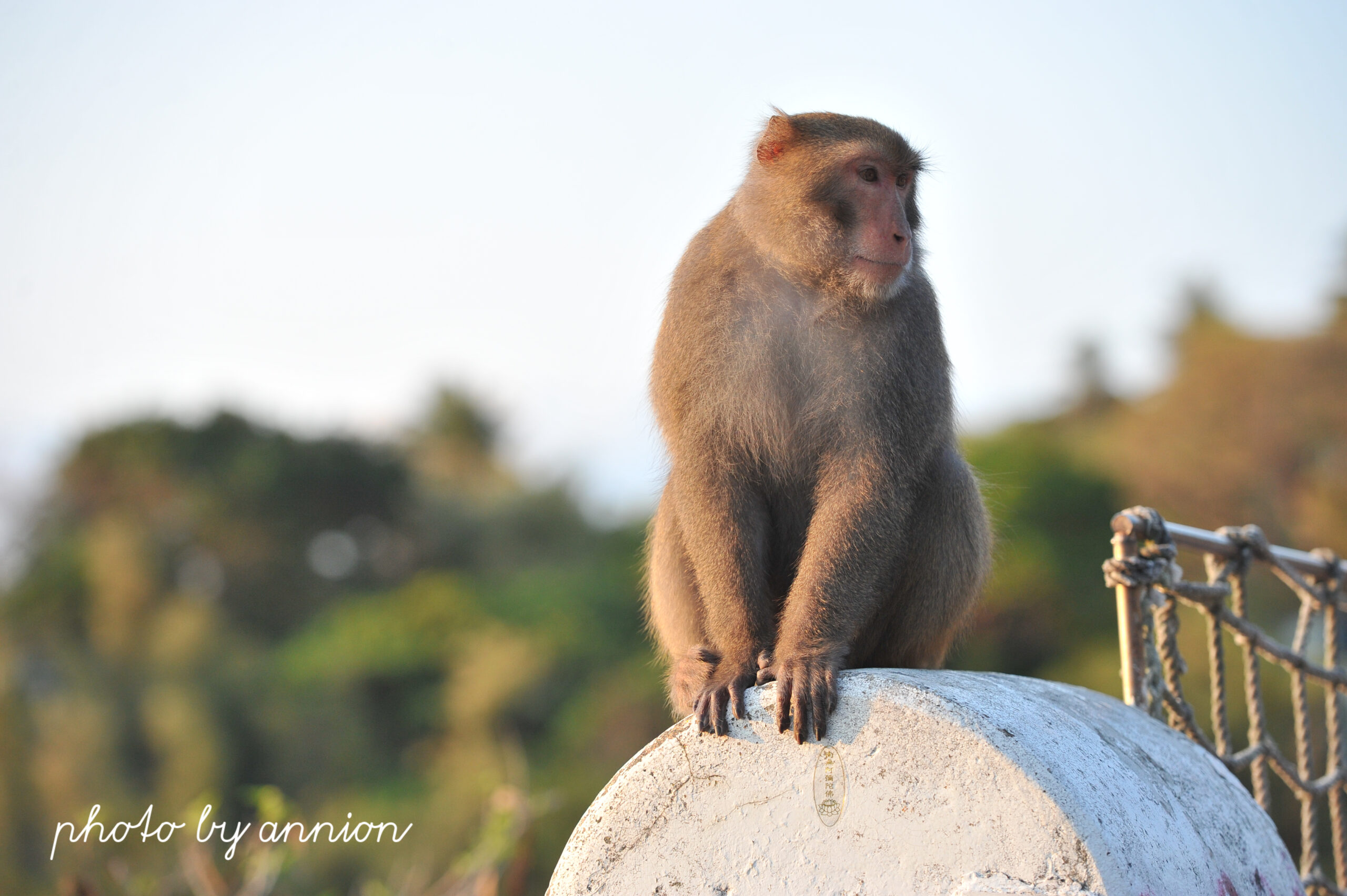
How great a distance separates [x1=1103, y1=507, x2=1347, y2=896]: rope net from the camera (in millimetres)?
3426

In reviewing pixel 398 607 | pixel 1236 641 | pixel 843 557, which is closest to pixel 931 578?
pixel 843 557

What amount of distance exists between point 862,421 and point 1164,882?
1.29 metres

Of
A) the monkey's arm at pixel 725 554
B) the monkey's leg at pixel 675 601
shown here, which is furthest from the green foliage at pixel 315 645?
the monkey's arm at pixel 725 554

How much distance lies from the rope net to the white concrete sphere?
2.85 ft

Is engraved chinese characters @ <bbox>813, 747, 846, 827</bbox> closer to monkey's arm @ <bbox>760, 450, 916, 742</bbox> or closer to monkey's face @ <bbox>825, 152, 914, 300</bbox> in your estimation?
monkey's arm @ <bbox>760, 450, 916, 742</bbox>

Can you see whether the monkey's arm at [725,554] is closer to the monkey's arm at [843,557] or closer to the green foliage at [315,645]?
the monkey's arm at [843,557]

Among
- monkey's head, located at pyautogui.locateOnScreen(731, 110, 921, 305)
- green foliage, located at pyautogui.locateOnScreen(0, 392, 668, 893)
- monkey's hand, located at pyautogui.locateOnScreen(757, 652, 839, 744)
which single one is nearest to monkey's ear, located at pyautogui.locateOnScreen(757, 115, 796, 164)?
monkey's head, located at pyautogui.locateOnScreen(731, 110, 921, 305)

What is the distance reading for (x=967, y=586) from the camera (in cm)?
330

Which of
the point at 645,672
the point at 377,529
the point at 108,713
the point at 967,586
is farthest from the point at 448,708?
the point at 967,586

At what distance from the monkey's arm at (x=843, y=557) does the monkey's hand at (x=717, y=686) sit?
78 millimetres

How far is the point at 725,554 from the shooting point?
9.91ft

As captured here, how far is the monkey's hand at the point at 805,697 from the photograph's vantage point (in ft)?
8.00

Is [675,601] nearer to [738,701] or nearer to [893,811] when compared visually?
[738,701]

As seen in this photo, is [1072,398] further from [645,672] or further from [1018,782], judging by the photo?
[1018,782]
